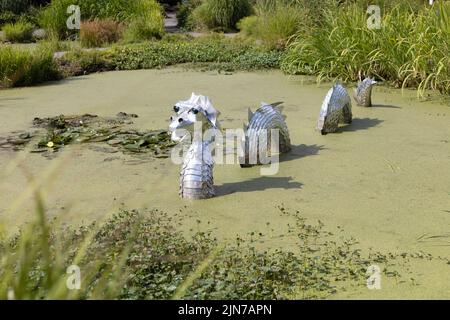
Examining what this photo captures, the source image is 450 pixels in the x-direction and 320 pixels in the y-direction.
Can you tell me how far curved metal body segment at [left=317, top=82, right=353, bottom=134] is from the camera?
5340 millimetres

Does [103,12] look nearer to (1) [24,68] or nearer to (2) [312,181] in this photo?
(1) [24,68]

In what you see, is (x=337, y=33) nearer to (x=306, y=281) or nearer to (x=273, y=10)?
(x=273, y=10)

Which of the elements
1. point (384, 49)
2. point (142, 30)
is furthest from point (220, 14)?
point (384, 49)

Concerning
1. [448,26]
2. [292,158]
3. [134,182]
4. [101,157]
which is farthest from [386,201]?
[448,26]

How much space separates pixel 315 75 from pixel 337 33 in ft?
1.94

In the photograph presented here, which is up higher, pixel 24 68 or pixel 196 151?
pixel 24 68

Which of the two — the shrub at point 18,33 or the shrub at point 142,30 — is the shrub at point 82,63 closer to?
the shrub at point 142,30

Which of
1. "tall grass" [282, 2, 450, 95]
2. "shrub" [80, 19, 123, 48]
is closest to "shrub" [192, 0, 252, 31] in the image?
"shrub" [80, 19, 123, 48]

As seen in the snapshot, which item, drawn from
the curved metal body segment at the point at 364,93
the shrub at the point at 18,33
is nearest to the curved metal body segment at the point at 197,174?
the curved metal body segment at the point at 364,93

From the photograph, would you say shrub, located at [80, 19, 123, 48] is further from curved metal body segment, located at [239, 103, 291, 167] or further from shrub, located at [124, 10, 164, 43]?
curved metal body segment, located at [239, 103, 291, 167]

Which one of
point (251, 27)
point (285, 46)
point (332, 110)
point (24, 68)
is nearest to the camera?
point (332, 110)

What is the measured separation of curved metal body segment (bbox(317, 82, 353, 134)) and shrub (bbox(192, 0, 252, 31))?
1011 centimetres

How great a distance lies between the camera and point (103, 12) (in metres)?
14.7

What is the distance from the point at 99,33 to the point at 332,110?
7531 mm
